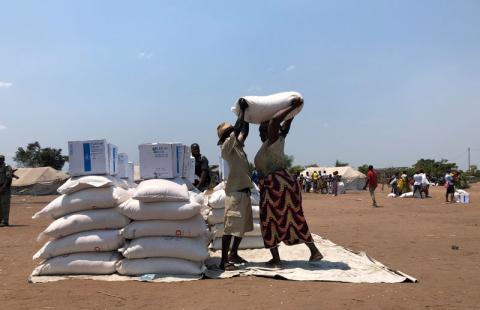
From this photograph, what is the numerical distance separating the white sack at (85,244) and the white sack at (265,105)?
2.01m

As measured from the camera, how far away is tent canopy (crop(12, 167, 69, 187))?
109 ft

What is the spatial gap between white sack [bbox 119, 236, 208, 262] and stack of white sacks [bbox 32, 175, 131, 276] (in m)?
0.29

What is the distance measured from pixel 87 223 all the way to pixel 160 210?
2.81 feet

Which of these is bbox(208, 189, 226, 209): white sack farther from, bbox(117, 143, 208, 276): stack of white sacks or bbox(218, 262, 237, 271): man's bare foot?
bbox(218, 262, 237, 271): man's bare foot

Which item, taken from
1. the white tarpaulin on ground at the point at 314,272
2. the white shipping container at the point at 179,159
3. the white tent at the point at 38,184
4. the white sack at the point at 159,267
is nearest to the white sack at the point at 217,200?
the white shipping container at the point at 179,159

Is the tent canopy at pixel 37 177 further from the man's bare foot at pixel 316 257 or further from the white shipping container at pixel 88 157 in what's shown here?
the man's bare foot at pixel 316 257

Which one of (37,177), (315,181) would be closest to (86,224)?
(315,181)

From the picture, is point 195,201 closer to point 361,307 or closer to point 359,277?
point 359,277

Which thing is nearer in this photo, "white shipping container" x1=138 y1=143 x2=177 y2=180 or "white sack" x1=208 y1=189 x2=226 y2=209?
"white shipping container" x1=138 y1=143 x2=177 y2=180

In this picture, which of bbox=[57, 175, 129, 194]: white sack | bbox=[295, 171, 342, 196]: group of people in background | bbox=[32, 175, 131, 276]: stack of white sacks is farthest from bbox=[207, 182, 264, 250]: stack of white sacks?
bbox=[295, 171, 342, 196]: group of people in background

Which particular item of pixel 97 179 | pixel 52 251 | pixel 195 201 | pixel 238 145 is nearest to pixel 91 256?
pixel 52 251

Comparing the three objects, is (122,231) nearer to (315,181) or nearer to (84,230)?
(84,230)

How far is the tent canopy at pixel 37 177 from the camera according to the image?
33.3 meters

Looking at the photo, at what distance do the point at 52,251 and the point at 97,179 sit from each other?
93cm
